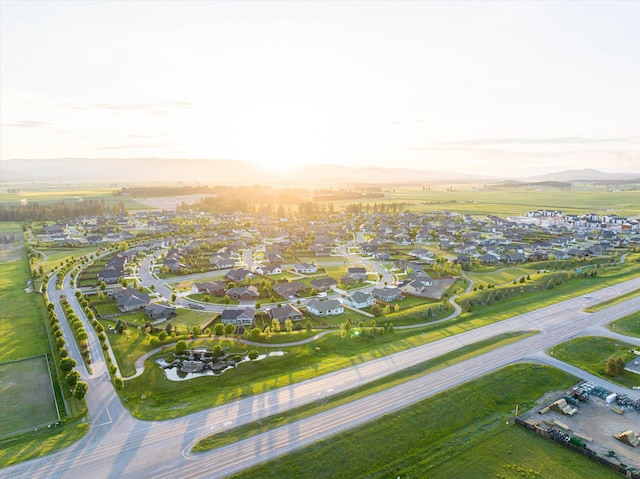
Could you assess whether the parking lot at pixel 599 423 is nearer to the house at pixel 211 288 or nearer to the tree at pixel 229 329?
the tree at pixel 229 329

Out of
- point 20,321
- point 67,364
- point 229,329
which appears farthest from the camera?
point 20,321

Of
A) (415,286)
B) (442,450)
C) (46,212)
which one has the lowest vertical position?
(442,450)

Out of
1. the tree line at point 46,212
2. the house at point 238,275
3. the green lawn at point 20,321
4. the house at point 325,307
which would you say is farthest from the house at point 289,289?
the tree line at point 46,212

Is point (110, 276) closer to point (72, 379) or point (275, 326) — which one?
point (275, 326)

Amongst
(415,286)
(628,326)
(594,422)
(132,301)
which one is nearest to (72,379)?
(132,301)

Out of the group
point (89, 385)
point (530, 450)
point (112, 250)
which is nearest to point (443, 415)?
point (530, 450)

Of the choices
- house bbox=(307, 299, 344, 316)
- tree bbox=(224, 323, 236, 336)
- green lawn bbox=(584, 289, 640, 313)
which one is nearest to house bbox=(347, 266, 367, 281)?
house bbox=(307, 299, 344, 316)

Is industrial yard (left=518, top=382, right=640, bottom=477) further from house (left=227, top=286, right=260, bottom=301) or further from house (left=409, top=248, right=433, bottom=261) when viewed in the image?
house (left=409, top=248, right=433, bottom=261)
